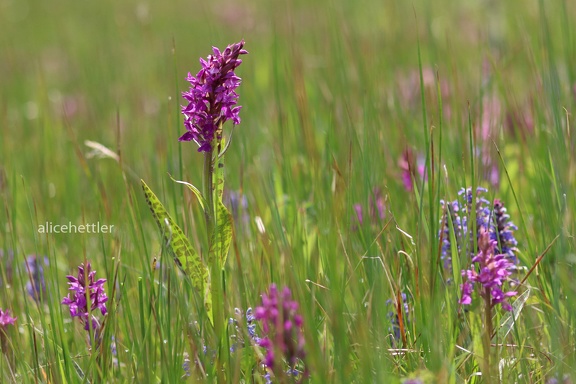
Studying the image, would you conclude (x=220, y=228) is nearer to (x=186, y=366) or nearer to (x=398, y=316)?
(x=186, y=366)

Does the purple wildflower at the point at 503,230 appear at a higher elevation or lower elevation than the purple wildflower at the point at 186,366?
higher

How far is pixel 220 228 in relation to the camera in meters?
1.67

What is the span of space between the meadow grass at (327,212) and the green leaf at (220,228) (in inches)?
2.6

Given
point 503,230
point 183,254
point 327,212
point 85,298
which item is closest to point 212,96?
point 183,254

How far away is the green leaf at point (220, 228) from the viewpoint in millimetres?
1660

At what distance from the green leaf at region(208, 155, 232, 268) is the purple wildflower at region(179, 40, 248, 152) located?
0.07 m

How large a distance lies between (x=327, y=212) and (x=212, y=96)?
1.93 ft

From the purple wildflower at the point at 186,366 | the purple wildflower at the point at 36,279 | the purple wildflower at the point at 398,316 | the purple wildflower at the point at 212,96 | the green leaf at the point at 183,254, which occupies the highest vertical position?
the purple wildflower at the point at 212,96

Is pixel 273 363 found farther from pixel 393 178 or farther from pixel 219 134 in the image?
pixel 393 178

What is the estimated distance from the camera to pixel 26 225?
296 cm

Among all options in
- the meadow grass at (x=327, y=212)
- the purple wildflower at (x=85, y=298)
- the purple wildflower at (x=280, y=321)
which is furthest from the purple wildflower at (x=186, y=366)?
the purple wildflower at (x=280, y=321)

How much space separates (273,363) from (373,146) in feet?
3.57

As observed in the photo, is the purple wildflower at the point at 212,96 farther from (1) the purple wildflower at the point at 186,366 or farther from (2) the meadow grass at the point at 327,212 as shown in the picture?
(1) the purple wildflower at the point at 186,366

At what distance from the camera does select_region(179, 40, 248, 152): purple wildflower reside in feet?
5.37
